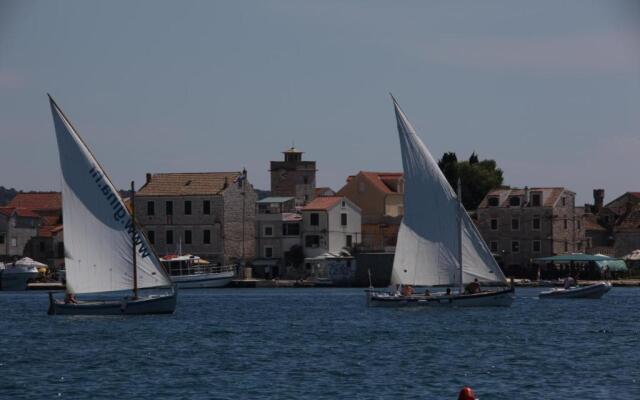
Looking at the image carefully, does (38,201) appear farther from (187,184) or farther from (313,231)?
(313,231)

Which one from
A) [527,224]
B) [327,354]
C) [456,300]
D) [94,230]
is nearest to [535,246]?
[527,224]

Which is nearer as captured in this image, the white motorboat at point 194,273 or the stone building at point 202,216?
the white motorboat at point 194,273

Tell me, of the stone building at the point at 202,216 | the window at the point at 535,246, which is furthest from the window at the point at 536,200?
the stone building at the point at 202,216

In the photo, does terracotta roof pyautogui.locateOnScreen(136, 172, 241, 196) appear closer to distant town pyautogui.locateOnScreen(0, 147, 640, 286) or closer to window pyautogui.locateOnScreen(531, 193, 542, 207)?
distant town pyautogui.locateOnScreen(0, 147, 640, 286)

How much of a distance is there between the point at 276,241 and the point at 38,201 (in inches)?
1426

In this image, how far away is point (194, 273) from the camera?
139875mm

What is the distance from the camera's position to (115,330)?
222 ft

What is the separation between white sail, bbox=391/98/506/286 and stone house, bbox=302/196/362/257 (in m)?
65.2

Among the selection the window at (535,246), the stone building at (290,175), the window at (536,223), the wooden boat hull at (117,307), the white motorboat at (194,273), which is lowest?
the wooden boat hull at (117,307)

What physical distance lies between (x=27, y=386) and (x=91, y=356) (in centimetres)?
964

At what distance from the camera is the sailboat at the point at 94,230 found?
7362cm

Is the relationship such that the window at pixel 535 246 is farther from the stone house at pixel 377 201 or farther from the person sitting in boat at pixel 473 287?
the person sitting in boat at pixel 473 287

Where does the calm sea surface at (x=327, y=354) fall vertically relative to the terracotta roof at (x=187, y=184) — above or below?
below

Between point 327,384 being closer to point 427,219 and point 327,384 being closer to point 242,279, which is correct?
point 427,219
